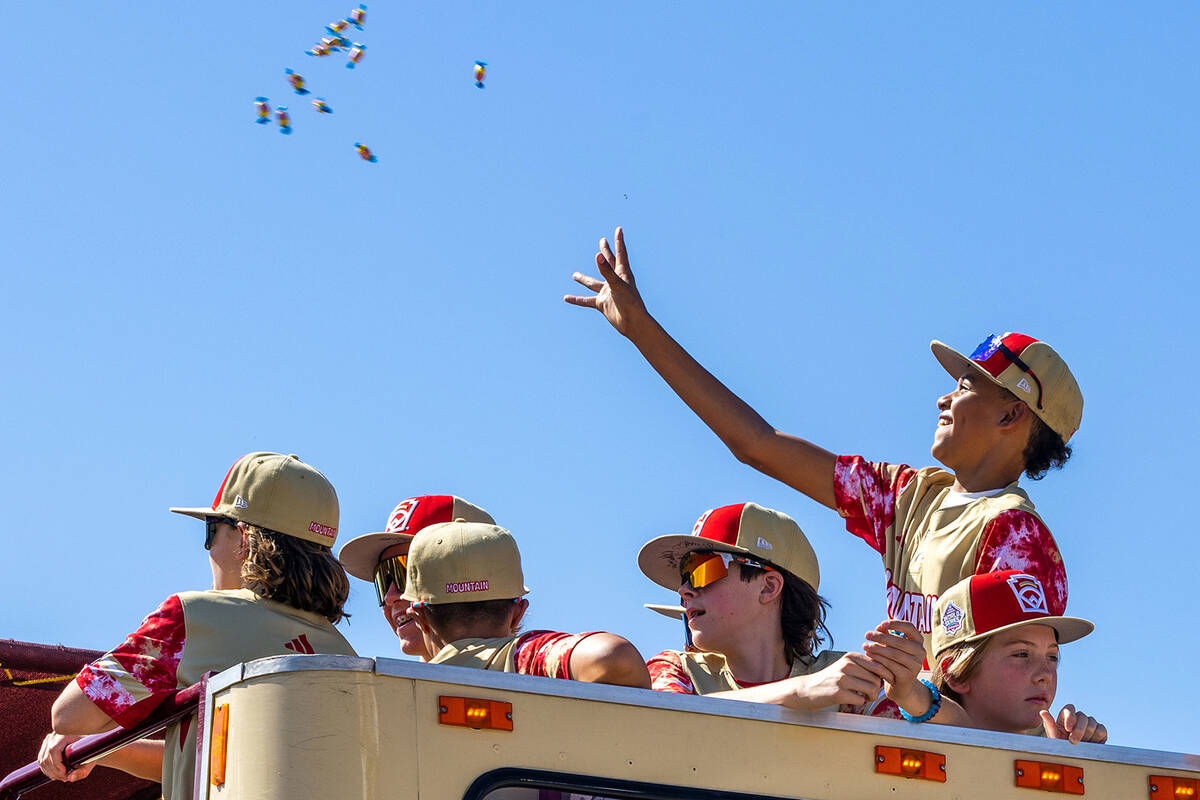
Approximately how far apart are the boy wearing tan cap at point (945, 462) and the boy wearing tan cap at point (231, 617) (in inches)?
57.7

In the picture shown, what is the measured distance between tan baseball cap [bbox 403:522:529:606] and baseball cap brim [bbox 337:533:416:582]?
1.19 meters

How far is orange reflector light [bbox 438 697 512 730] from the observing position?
3283 millimetres

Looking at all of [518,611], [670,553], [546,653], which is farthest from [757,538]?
[546,653]

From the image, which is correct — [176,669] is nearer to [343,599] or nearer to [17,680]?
[343,599]

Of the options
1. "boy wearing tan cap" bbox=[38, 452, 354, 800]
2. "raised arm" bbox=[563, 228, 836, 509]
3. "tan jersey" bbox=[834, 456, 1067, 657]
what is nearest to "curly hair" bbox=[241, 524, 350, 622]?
"boy wearing tan cap" bbox=[38, 452, 354, 800]

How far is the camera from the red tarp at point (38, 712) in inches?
215

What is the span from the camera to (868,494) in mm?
5449

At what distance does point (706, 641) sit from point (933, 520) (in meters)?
0.87

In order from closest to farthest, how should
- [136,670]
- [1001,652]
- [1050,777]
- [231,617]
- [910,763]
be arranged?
[910,763]
[1050,777]
[136,670]
[231,617]
[1001,652]

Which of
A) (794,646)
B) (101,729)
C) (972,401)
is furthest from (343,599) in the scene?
(972,401)

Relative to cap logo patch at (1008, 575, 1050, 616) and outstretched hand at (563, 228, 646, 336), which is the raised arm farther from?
cap logo patch at (1008, 575, 1050, 616)

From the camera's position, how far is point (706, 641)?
4781mm

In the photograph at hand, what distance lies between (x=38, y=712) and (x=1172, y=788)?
11.5 ft

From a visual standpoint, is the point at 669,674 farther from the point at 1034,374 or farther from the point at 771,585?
the point at 1034,374
